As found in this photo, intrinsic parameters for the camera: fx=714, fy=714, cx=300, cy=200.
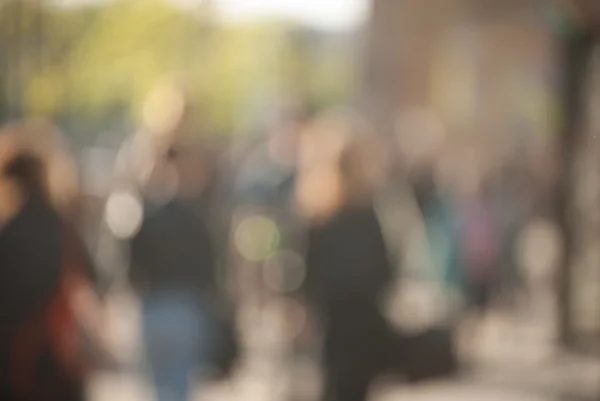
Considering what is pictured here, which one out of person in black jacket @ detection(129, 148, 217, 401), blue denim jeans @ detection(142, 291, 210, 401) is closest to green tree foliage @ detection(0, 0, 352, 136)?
person in black jacket @ detection(129, 148, 217, 401)

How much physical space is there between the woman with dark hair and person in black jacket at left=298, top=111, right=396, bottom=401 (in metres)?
0.33

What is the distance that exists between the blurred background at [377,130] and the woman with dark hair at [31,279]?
40 millimetres

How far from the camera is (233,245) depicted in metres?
1.00

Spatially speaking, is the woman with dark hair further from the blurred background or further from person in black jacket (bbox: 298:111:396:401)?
person in black jacket (bbox: 298:111:396:401)

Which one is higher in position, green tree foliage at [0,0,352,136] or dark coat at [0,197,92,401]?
green tree foliage at [0,0,352,136]

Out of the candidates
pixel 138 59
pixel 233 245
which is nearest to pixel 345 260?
pixel 233 245

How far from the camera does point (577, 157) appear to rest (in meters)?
1.07

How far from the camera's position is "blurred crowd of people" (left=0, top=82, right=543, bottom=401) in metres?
0.98

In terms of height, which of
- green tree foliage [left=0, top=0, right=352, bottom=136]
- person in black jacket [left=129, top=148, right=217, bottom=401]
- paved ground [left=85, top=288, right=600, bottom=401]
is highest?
green tree foliage [left=0, top=0, right=352, bottom=136]

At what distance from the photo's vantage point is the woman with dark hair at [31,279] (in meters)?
0.97

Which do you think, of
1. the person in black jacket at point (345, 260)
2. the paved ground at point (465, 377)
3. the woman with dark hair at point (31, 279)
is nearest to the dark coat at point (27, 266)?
the woman with dark hair at point (31, 279)

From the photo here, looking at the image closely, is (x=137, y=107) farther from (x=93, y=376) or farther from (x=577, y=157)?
(x=577, y=157)

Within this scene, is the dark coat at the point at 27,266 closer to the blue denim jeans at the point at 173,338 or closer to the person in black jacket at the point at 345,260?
the blue denim jeans at the point at 173,338

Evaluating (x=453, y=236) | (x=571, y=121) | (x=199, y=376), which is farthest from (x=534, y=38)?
(x=199, y=376)
